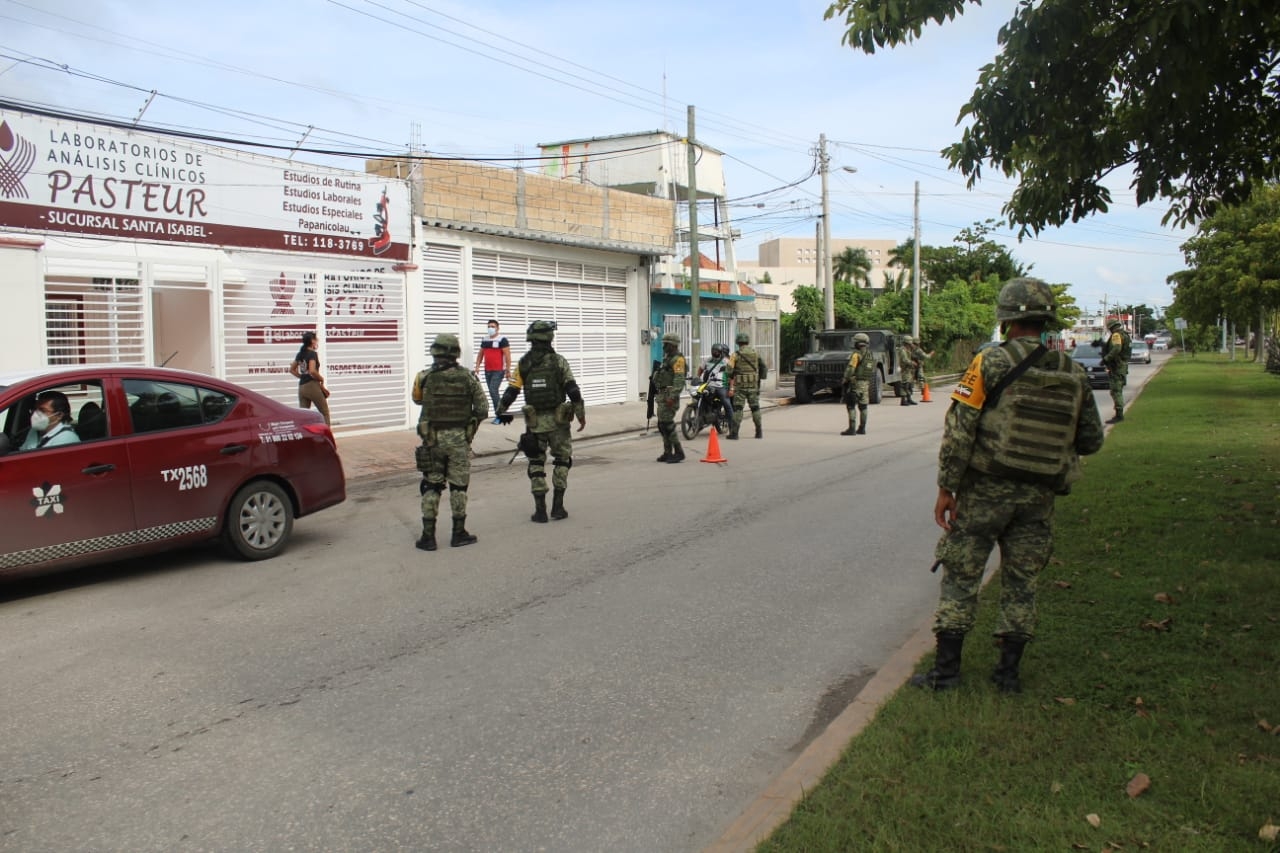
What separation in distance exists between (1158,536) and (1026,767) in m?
4.49

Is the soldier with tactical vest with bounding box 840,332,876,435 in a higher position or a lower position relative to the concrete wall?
lower

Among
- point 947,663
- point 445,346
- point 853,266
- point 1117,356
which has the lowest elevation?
point 947,663

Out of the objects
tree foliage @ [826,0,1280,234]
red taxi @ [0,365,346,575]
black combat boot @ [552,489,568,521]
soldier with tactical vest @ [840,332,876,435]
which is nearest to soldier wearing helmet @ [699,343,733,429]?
soldier with tactical vest @ [840,332,876,435]

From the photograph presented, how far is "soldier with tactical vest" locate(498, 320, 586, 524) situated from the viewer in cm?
903

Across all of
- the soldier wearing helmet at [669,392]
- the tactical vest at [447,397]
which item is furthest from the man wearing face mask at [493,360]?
the tactical vest at [447,397]

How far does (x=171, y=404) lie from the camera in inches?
289

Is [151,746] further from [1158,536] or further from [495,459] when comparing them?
[495,459]

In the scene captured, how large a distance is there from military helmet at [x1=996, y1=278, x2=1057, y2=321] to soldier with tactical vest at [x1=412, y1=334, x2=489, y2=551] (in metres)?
4.74

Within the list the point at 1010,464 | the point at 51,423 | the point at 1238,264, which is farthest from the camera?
the point at 1238,264

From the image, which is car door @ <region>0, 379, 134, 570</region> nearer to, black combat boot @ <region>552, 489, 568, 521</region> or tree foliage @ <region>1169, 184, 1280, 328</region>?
black combat boot @ <region>552, 489, 568, 521</region>

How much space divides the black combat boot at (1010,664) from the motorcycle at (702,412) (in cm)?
1162

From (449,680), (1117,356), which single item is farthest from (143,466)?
(1117,356)

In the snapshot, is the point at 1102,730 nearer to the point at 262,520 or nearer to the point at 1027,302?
the point at 1027,302

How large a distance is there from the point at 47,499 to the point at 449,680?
3.38 metres
